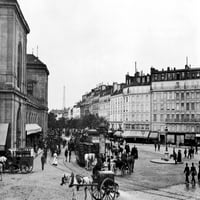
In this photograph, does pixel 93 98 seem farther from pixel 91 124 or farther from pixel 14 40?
pixel 14 40

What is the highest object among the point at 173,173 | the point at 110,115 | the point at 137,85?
the point at 137,85

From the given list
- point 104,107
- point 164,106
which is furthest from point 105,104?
point 164,106

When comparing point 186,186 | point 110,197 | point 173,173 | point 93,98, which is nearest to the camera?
point 110,197

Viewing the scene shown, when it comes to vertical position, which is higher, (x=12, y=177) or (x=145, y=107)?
(x=145, y=107)

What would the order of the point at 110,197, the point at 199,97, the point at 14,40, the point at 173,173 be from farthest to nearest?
the point at 199,97
the point at 14,40
the point at 173,173
the point at 110,197

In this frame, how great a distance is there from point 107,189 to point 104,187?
0.55 feet

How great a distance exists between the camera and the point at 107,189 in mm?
16438

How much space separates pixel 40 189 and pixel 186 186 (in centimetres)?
926

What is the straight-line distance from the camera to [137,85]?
82.2 metres

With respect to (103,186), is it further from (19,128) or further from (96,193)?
(19,128)

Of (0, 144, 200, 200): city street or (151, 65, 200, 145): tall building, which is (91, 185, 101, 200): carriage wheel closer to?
(0, 144, 200, 200): city street

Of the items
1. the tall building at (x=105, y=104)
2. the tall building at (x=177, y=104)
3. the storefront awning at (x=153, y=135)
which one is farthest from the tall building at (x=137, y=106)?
the tall building at (x=105, y=104)

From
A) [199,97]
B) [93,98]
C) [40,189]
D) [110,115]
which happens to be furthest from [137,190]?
[93,98]

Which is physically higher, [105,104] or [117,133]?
[105,104]
